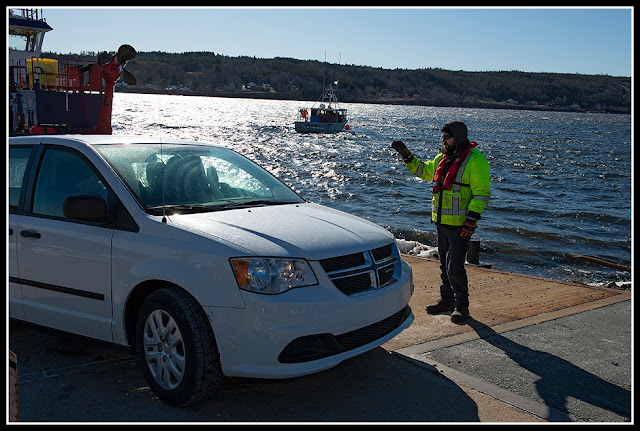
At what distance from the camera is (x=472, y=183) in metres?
5.88

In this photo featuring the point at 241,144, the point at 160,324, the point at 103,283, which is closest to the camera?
the point at 160,324

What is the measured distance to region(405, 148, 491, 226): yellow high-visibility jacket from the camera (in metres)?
5.82

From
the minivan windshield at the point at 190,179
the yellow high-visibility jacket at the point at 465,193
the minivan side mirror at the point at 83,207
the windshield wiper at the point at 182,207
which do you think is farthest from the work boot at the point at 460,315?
the minivan side mirror at the point at 83,207

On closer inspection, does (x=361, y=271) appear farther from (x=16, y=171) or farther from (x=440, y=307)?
(x=16, y=171)

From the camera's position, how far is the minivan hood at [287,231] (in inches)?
151

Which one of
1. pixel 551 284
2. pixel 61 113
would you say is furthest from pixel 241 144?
pixel 551 284

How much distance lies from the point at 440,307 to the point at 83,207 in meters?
3.64

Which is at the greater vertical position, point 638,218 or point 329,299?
point 638,218

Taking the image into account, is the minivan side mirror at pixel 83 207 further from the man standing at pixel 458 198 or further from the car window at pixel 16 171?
the man standing at pixel 458 198

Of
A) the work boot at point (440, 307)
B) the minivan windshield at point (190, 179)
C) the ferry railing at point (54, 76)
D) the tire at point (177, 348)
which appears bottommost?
the work boot at point (440, 307)

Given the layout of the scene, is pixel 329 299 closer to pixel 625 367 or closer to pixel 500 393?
pixel 500 393

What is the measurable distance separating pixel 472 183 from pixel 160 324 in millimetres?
3237

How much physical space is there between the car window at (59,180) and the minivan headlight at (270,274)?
145 cm

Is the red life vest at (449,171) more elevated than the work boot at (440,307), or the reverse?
the red life vest at (449,171)
